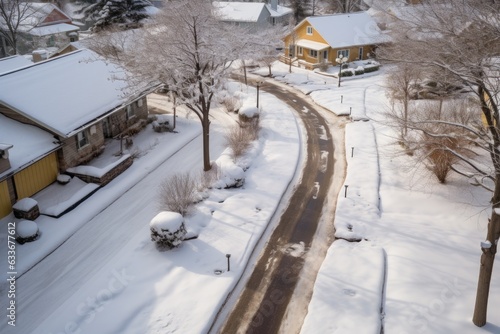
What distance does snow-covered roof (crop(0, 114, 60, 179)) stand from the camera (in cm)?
2102

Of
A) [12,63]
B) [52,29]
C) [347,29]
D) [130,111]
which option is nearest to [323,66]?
[347,29]

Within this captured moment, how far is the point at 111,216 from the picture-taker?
71.9 feet

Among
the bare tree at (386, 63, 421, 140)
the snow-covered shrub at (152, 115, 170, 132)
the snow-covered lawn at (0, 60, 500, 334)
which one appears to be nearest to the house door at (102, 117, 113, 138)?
the snow-covered shrub at (152, 115, 170, 132)

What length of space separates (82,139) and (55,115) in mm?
2725

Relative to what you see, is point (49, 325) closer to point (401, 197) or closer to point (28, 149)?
point (28, 149)

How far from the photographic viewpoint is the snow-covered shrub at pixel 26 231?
63.6ft

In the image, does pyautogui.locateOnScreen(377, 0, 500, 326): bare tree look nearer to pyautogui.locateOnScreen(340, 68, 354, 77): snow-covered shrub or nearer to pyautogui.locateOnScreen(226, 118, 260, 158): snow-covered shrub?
pyautogui.locateOnScreen(226, 118, 260, 158): snow-covered shrub

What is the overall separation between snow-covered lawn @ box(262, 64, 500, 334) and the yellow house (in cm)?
2596

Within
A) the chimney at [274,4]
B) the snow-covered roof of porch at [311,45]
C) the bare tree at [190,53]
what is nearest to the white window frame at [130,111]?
the bare tree at [190,53]

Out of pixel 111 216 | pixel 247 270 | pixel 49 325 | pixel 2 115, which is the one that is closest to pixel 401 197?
pixel 247 270

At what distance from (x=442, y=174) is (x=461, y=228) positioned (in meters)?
4.06

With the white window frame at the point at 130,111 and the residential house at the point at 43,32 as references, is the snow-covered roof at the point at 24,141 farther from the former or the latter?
the residential house at the point at 43,32

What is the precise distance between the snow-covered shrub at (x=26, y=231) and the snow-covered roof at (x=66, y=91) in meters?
5.14

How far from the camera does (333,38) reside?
168 feet
